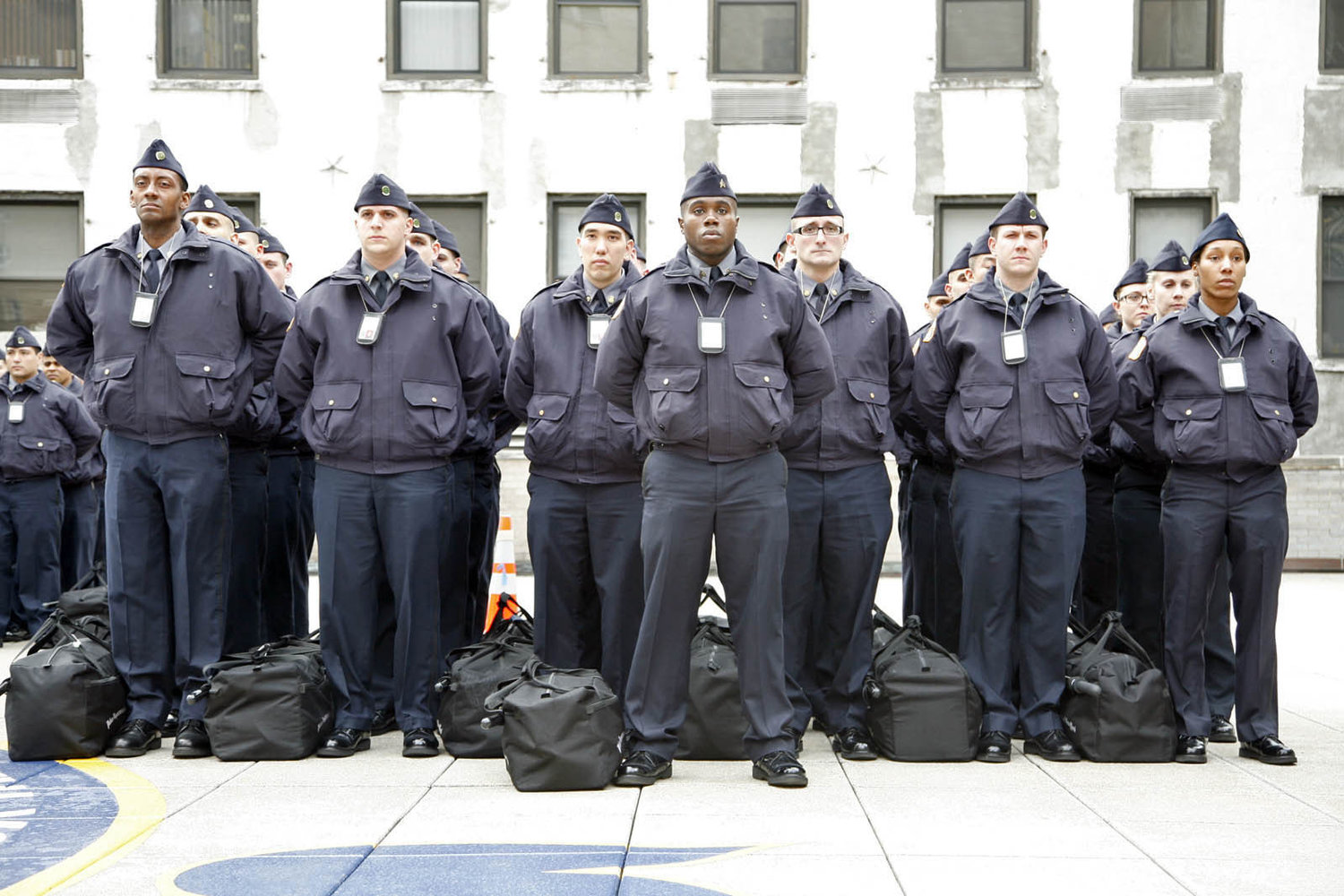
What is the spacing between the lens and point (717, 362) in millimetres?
6102

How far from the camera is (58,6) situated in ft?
59.0

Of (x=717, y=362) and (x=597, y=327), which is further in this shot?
(x=597, y=327)

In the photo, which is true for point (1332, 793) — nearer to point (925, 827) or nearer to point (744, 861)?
point (925, 827)

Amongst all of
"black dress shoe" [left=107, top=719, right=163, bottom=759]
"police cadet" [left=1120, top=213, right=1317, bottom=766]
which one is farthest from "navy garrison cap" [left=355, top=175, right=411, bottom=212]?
"police cadet" [left=1120, top=213, right=1317, bottom=766]

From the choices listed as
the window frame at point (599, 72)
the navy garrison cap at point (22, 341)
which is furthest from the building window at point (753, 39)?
the navy garrison cap at point (22, 341)

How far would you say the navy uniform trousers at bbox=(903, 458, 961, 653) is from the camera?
8344mm

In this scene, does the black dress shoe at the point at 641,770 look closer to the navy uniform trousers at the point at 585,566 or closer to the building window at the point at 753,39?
the navy uniform trousers at the point at 585,566

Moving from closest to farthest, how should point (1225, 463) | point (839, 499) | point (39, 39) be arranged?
point (1225, 463) → point (839, 499) → point (39, 39)

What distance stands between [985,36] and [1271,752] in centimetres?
1298

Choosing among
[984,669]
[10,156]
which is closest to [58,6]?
[10,156]

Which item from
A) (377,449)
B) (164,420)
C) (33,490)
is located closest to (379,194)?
(377,449)

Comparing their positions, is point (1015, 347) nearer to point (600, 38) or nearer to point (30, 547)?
point (30, 547)

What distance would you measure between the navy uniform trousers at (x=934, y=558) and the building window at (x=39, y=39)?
1344 centimetres

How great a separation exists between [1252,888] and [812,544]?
9.01 feet
